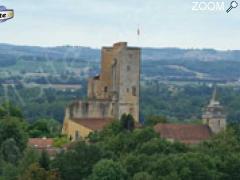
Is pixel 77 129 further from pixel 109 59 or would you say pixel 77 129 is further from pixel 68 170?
pixel 68 170

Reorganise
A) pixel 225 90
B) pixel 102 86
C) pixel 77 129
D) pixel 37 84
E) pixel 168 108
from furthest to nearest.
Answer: pixel 225 90, pixel 37 84, pixel 168 108, pixel 102 86, pixel 77 129

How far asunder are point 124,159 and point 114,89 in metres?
24.7

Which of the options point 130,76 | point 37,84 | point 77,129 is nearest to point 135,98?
point 130,76

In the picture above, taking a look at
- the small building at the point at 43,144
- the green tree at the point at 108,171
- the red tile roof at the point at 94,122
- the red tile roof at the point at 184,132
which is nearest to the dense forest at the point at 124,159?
the green tree at the point at 108,171

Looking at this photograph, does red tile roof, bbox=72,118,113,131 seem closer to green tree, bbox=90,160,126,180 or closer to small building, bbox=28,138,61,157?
small building, bbox=28,138,61,157

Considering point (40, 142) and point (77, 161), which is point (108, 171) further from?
point (40, 142)

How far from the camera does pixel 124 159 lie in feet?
182

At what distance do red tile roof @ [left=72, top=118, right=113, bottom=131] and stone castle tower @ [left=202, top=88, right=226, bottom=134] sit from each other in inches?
253

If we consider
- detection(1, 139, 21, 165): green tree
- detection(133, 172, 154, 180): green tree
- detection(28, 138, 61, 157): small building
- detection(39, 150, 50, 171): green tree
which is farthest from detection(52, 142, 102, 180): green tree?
detection(28, 138, 61, 157): small building

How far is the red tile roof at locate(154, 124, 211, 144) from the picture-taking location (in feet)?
232

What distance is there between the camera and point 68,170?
176 ft

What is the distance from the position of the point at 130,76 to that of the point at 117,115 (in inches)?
124

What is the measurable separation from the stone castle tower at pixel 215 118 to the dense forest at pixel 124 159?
29.2ft

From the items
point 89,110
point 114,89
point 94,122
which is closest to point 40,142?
point 94,122
